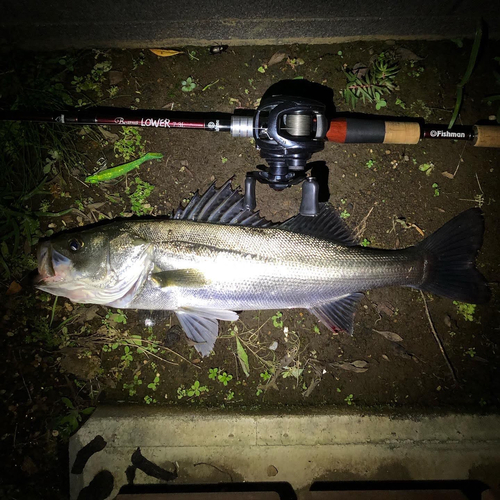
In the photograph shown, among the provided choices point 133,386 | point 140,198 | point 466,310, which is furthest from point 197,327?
point 466,310

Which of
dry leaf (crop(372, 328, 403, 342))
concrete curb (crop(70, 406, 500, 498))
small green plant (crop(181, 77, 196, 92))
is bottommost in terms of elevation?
concrete curb (crop(70, 406, 500, 498))

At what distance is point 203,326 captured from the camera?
2.92 meters

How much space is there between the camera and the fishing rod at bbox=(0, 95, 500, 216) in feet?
7.25

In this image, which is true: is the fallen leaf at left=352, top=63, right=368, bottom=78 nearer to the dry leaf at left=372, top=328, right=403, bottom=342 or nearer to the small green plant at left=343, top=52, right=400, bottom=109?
the small green plant at left=343, top=52, right=400, bottom=109

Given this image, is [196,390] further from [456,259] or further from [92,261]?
[456,259]

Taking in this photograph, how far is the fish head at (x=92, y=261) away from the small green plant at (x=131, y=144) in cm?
92

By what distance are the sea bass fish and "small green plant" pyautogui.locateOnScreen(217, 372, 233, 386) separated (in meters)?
0.68

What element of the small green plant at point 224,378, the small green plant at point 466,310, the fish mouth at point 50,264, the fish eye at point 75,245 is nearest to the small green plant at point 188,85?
the fish eye at point 75,245

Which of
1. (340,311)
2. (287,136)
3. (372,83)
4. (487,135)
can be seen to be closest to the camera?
(287,136)

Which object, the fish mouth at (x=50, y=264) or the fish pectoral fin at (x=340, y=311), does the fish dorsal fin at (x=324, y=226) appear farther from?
the fish mouth at (x=50, y=264)

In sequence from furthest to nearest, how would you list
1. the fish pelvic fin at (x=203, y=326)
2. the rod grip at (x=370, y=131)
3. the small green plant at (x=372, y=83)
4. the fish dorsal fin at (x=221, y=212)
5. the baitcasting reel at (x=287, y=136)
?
the small green plant at (x=372, y=83) < the fish pelvic fin at (x=203, y=326) < the fish dorsal fin at (x=221, y=212) < the rod grip at (x=370, y=131) < the baitcasting reel at (x=287, y=136)

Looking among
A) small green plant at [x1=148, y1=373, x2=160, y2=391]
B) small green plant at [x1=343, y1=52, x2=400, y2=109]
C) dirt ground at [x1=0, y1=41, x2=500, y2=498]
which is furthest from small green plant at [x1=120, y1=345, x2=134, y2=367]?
small green plant at [x1=343, y1=52, x2=400, y2=109]

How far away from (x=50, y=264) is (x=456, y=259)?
3.52m

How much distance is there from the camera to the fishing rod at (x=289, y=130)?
2.21 meters
